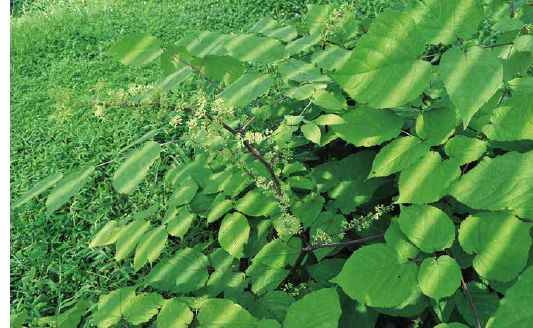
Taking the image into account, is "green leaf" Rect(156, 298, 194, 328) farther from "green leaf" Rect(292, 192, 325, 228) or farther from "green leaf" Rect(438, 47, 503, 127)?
"green leaf" Rect(438, 47, 503, 127)

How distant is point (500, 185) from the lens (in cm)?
97

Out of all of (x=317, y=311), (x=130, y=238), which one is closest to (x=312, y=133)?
(x=317, y=311)

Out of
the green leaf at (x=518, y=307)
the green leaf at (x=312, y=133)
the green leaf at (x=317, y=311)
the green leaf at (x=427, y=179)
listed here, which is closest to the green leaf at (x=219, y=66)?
the green leaf at (x=312, y=133)

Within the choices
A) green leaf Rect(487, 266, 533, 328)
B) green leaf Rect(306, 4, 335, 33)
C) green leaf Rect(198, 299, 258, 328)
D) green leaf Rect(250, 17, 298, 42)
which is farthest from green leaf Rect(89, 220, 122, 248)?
green leaf Rect(487, 266, 533, 328)

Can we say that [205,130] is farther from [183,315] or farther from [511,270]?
[511,270]

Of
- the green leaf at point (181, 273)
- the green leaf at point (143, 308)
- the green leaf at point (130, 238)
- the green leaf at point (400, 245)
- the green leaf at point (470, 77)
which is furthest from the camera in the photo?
the green leaf at point (130, 238)

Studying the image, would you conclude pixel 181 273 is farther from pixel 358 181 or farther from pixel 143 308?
pixel 358 181

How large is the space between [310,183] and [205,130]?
0.41 metres

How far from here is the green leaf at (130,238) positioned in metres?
1.60

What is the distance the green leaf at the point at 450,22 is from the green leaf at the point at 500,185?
0.26 metres

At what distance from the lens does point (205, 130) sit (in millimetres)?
1290

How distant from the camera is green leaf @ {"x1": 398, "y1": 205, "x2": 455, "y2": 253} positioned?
108 centimetres

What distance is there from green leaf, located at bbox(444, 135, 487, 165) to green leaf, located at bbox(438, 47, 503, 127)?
24 centimetres
